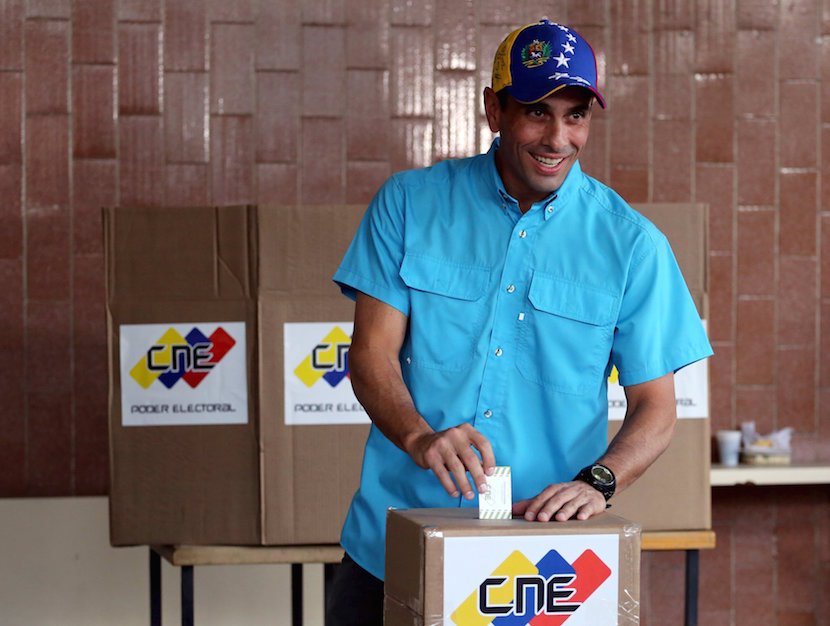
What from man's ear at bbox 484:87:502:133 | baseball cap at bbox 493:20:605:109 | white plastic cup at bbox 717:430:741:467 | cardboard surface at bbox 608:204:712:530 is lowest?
white plastic cup at bbox 717:430:741:467

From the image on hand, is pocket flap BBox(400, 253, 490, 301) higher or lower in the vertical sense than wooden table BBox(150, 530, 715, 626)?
higher

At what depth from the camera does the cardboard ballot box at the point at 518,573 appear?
4.24 feet

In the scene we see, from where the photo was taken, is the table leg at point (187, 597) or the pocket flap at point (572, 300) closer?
the pocket flap at point (572, 300)

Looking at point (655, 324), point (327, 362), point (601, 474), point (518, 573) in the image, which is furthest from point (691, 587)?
point (518, 573)

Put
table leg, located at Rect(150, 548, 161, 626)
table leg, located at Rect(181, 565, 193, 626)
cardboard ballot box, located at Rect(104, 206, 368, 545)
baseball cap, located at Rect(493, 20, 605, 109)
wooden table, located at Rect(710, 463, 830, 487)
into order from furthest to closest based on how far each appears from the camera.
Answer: wooden table, located at Rect(710, 463, 830, 487), table leg, located at Rect(150, 548, 161, 626), table leg, located at Rect(181, 565, 193, 626), cardboard ballot box, located at Rect(104, 206, 368, 545), baseball cap, located at Rect(493, 20, 605, 109)

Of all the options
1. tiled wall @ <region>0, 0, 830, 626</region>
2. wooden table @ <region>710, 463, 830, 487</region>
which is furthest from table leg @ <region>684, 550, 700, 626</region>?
tiled wall @ <region>0, 0, 830, 626</region>

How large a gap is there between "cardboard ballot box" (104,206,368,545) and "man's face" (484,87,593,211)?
90cm

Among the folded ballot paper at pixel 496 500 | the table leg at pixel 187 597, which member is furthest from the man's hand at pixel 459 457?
the table leg at pixel 187 597

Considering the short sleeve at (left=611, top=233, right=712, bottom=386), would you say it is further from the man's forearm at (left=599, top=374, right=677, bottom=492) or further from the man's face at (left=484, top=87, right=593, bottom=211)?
the man's face at (left=484, top=87, right=593, bottom=211)

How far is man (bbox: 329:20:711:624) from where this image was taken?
165 centimetres

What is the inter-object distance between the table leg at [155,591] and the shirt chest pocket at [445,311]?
1522 mm

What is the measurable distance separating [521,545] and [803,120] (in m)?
2.86

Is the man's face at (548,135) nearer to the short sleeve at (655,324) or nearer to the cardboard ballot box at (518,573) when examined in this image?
the short sleeve at (655,324)

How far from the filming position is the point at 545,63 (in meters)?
1.61
